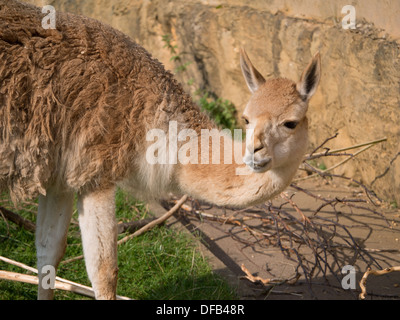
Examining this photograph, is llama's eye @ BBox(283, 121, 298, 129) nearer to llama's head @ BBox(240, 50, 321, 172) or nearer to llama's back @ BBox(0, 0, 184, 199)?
llama's head @ BBox(240, 50, 321, 172)

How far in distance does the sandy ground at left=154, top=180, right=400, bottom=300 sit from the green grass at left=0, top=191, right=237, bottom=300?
6.7 inches

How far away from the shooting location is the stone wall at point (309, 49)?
19.0 ft


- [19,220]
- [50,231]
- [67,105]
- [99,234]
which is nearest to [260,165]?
[99,234]

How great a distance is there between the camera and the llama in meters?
3.45

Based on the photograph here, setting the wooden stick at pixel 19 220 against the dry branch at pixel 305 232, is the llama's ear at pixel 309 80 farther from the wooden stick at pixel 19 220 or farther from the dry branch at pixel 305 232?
the wooden stick at pixel 19 220

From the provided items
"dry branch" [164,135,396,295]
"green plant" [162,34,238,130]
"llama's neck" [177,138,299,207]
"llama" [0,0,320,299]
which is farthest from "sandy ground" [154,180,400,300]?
"green plant" [162,34,238,130]

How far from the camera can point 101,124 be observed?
3.50 m

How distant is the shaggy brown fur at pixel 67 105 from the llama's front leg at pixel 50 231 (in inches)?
14.0

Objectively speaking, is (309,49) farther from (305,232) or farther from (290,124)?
(290,124)

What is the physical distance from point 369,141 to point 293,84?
2.83 m

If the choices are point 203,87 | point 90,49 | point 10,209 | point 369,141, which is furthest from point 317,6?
point 10,209

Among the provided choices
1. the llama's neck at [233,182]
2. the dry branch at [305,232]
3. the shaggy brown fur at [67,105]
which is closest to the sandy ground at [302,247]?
the dry branch at [305,232]

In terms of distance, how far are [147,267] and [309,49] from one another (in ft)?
11.5

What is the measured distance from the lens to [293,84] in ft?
11.9
